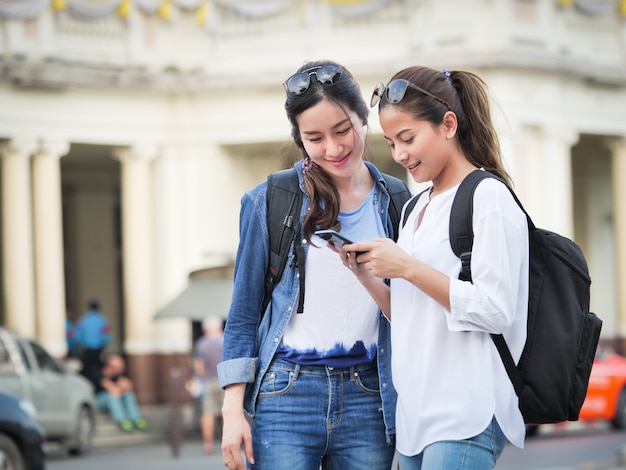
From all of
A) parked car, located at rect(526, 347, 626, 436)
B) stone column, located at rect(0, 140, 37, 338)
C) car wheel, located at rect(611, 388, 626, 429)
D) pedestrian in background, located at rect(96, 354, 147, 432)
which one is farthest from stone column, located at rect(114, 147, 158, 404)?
car wheel, located at rect(611, 388, 626, 429)

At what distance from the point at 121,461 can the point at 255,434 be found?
538 inches

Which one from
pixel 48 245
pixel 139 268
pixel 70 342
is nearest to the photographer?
pixel 48 245

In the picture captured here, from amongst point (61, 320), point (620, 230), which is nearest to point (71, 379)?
point (61, 320)

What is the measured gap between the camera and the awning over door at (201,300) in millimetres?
20344

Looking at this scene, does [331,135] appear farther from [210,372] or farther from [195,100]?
[195,100]

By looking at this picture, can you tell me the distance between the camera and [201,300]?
20891 millimetres

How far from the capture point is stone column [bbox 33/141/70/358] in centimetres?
2294

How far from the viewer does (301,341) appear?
4000 millimetres

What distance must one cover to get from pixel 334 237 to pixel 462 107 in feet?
1.86

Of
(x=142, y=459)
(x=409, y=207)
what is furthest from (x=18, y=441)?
(x=409, y=207)

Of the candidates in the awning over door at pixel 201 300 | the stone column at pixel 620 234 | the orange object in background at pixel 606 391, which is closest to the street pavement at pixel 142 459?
the awning over door at pixel 201 300

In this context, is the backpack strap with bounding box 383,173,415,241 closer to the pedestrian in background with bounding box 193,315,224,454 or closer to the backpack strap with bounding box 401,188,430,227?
the backpack strap with bounding box 401,188,430,227

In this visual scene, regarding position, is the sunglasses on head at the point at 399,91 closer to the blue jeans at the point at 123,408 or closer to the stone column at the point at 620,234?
the blue jeans at the point at 123,408

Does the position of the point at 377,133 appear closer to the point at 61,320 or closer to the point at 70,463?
the point at 61,320
